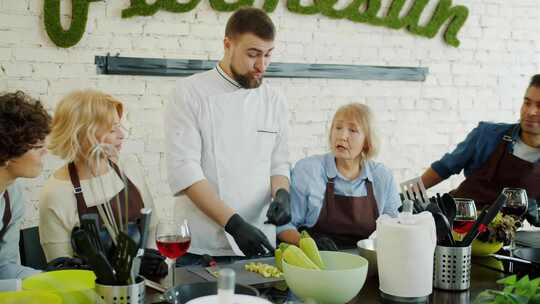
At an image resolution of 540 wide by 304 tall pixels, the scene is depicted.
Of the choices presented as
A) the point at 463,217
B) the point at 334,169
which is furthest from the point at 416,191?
the point at 334,169

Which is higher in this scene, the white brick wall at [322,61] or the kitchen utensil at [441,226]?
the white brick wall at [322,61]

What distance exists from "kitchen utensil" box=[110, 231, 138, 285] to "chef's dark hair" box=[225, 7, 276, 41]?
57.8 inches

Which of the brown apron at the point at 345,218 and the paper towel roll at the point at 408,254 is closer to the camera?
the paper towel roll at the point at 408,254

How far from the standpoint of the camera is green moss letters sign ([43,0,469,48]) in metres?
3.21

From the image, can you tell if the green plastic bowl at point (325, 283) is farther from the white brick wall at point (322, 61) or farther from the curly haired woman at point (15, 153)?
the white brick wall at point (322, 61)

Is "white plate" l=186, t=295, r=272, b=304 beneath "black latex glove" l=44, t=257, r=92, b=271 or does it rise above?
above

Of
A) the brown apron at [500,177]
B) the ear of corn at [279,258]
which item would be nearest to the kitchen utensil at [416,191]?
the ear of corn at [279,258]

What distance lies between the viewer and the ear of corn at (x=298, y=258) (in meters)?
1.60

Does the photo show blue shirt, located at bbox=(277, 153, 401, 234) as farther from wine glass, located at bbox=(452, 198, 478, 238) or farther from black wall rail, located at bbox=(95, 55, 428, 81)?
black wall rail, located at bbox=(95, 55, 428, 81)

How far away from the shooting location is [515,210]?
2359mm

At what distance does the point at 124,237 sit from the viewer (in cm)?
135

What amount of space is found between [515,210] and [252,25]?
125 cm

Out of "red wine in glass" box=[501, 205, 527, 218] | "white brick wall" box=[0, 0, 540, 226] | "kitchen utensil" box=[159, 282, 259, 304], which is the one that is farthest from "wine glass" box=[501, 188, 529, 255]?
"white brick wall" box=[0, 0, 540, 226]

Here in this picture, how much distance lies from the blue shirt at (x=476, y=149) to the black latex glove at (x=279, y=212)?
3.68 feet
